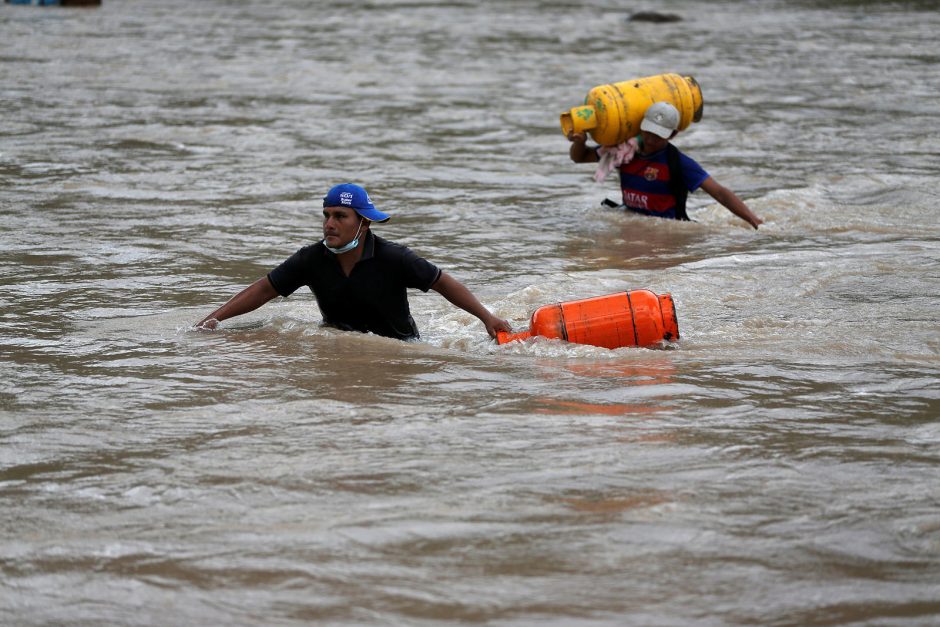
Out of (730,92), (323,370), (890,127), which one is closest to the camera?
(323,370)

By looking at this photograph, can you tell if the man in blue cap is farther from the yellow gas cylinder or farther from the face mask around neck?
the yellow gas cylinder

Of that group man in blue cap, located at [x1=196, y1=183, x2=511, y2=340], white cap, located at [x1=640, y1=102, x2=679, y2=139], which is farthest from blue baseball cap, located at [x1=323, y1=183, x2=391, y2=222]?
white cap, located at [x1=640, y1=102, x2=679, y2=139]

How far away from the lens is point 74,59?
21969 mm

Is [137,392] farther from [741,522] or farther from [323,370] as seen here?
[741,522]

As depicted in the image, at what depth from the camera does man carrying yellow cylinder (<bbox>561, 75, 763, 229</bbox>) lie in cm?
1034

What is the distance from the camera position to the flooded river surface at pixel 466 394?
14.5 ft

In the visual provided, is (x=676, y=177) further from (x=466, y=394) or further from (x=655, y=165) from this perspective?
(x=466, y=394)

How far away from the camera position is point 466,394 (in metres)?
6.38

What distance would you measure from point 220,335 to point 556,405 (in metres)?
2.32

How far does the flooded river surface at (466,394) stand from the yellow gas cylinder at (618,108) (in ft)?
2.64

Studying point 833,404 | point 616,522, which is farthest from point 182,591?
point 833,404

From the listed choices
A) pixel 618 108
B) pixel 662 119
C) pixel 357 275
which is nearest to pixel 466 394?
pixel 357 275

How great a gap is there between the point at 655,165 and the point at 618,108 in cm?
53

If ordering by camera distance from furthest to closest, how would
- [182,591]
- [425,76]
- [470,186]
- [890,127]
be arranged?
[425,76]
[890,127]
[470,186]
[182,591]
